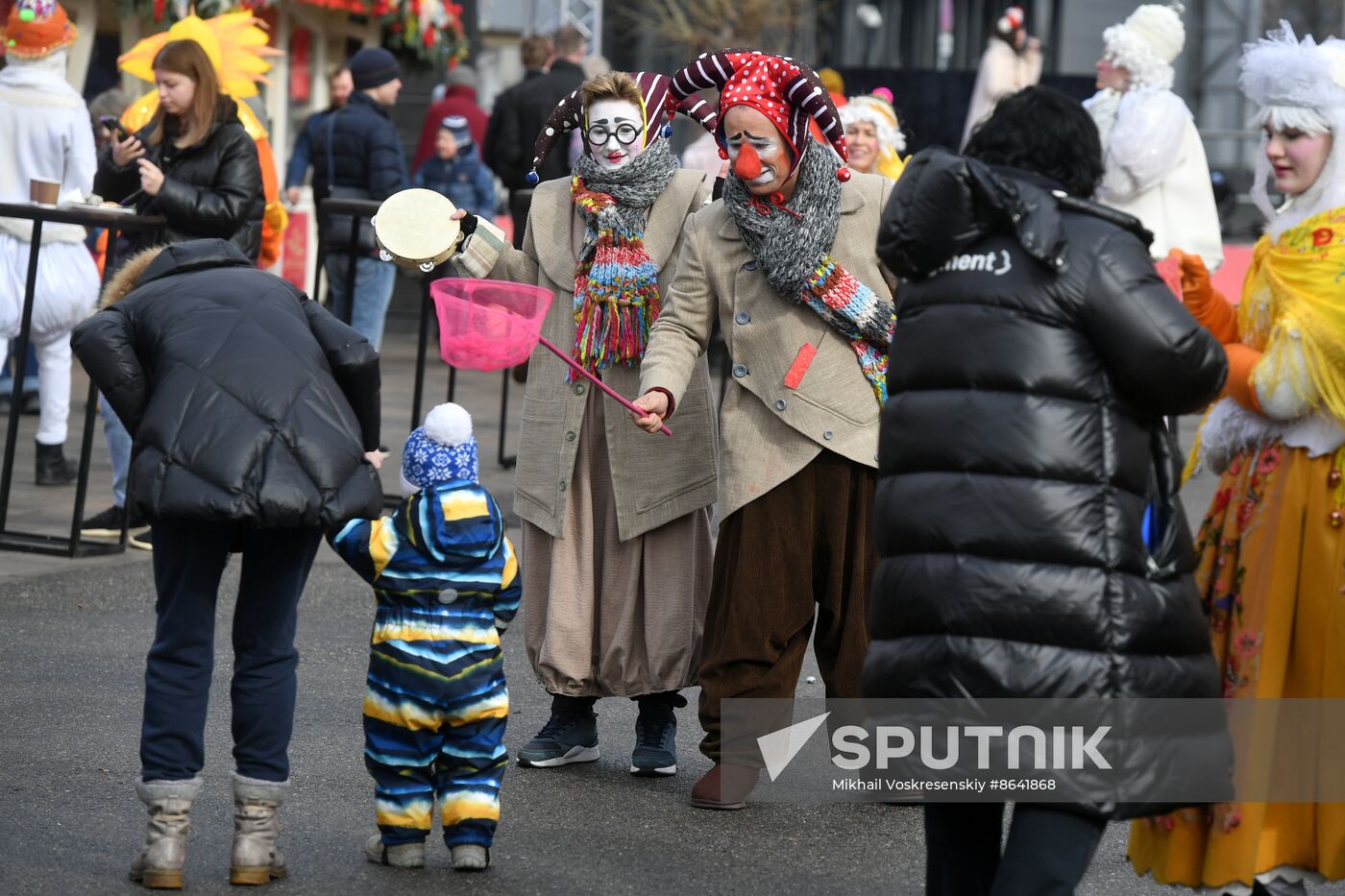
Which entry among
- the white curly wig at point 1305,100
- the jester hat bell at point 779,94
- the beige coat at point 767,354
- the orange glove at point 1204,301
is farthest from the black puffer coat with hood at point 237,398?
the white curly wig at point 1305,100

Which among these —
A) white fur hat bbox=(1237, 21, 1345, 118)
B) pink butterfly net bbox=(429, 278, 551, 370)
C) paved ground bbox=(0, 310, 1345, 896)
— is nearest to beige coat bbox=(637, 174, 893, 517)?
pink butterfly net bbox=(429, 278, 551, 370)

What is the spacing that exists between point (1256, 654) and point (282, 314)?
2.20m

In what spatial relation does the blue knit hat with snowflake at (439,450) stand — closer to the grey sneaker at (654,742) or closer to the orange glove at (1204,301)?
the grey sneaker at (654,742)

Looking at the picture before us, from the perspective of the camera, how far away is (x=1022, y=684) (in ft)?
11.3

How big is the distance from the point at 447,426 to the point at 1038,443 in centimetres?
147

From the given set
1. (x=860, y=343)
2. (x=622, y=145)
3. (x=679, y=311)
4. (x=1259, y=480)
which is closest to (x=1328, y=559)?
(x=1259, y=480)

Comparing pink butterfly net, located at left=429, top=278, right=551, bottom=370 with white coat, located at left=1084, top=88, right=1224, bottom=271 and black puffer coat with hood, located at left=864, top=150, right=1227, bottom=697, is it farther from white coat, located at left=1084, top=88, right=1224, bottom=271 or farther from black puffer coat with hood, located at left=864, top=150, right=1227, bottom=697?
white coat, located at left=1084, top=88, right=1224, bottom=271

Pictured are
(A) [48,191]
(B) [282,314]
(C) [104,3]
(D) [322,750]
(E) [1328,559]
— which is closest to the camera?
Answer: (E) [1328,559]

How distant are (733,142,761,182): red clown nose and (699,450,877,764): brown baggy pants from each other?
734 millimetres

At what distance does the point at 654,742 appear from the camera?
552 centimetres

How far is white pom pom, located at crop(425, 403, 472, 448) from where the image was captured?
4.42 meters

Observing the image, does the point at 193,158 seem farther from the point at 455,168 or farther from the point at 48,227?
the point at 455,168

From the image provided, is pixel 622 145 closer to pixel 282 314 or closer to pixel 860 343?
pixel 860 343

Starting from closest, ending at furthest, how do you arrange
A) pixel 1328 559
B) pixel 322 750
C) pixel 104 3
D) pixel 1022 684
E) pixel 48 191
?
pixel 1022 684
pixel 1328 559
pixel 322 750
pixel 48 191
pixel 104 3
